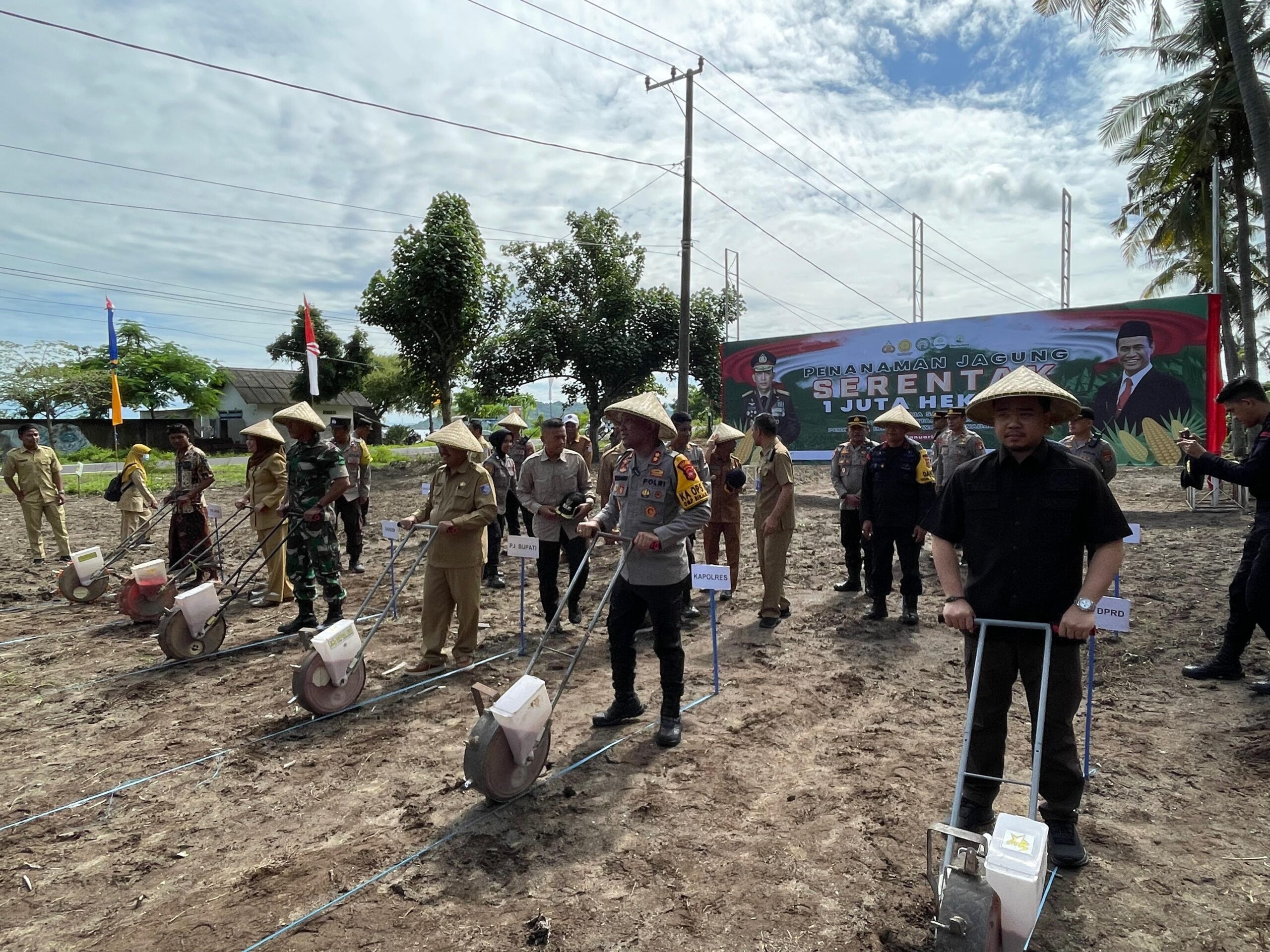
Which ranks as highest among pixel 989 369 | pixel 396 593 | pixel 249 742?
pixel 989 369

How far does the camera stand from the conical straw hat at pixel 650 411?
4172 millimetres

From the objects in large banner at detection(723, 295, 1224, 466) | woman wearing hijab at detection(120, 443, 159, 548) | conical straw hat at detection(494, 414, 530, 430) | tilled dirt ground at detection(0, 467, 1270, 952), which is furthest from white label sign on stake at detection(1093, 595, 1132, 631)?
woman wearing hijab at detection(120, 443, 159, 548)

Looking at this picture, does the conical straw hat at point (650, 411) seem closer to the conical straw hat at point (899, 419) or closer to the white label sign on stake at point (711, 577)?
the white label sign on stake at point (711, 577)

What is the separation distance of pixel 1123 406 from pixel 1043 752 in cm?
1280

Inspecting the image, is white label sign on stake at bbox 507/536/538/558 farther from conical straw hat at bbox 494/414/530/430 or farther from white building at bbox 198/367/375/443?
white building at bbox 198/367/375/443

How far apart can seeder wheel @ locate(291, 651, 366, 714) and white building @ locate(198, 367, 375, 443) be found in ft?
147

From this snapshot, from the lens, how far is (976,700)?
116 inches

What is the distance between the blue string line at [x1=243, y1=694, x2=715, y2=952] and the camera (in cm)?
269

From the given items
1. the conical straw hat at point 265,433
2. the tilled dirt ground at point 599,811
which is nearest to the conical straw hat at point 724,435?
the tilled dirt ground at point 599,811

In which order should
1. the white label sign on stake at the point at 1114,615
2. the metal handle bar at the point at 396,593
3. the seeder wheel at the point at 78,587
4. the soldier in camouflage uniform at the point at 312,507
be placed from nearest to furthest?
the white label sign on stake at the point at 1114,615 < the metal handle bar at the point at 396,593 < the soldier in camouflage uniform at the point at 312,507 < the seeder wheel at the point at 78,587

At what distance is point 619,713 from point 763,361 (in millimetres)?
13982

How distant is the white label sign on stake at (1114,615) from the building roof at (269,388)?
49.2m

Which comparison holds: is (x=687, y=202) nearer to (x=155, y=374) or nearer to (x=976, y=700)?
(x=976, y=700)

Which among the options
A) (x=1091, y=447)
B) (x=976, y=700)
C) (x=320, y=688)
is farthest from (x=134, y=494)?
(x=1091, y=447)
